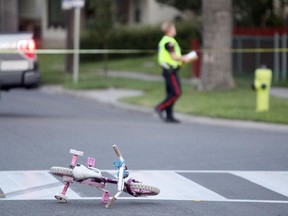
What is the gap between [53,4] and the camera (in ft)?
168

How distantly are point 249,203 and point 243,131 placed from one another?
7.48m

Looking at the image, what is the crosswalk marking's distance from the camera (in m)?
9.38

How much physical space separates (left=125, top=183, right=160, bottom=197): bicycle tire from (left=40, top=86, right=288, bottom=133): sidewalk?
8470mm

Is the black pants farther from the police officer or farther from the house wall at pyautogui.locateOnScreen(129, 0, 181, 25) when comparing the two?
the house wall at pyautogui.locateOnScreen(129, 0, 181, 25)

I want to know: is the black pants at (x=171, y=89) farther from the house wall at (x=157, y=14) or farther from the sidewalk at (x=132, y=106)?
the house wall at (x=157, y=14)

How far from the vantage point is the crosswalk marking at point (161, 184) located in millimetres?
9383

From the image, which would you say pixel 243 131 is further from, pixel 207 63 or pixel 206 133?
pixel 207 63

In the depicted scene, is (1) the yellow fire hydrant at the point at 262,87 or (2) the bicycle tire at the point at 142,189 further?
(1) the yellow fire hydrant at the point at 262,87

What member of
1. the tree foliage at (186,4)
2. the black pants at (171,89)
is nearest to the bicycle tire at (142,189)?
the black pants at (171,89)

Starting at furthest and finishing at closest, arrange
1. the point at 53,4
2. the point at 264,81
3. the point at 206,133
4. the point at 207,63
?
the point at 53,4
the point at 207,63
the point at 264,81
the point at 206,133

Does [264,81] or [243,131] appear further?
[264,81]

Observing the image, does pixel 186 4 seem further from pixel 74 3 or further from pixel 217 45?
pixel 217 45

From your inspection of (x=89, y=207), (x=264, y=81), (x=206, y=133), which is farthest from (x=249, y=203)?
(x=264, y=81)

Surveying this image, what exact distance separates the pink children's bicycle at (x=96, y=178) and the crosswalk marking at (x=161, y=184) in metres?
0.54
